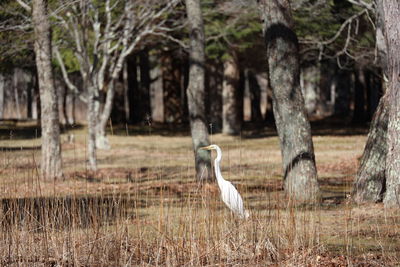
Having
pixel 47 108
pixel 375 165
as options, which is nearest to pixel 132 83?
pixel 47 108

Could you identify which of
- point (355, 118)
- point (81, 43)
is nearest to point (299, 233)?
point (81, 43)

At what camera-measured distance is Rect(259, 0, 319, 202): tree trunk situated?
12586mm

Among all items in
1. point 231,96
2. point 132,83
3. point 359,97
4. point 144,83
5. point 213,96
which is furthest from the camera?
point 144,83

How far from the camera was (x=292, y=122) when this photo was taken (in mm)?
12641

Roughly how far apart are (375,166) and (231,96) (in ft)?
72.5

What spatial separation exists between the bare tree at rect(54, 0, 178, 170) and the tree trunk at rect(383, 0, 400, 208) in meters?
9.00

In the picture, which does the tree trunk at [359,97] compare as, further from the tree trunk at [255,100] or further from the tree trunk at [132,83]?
the tree trunk at [132,83]

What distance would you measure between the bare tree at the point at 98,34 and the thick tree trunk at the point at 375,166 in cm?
814

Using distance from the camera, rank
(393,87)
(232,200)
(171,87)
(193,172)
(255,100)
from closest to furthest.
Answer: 1. (232,200)
2. (393,87)
3. (193,172)
4. (171,87)
5. (255,100)

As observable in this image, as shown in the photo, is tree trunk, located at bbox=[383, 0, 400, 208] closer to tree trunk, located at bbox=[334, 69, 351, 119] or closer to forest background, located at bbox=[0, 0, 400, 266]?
forest background, located at bbox=[0, 0, 400, 266]

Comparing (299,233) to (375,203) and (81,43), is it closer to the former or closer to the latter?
(375,203)

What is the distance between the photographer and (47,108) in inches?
638

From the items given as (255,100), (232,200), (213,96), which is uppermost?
(213,96)

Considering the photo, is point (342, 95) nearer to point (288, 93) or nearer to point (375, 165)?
point (288, 93)
